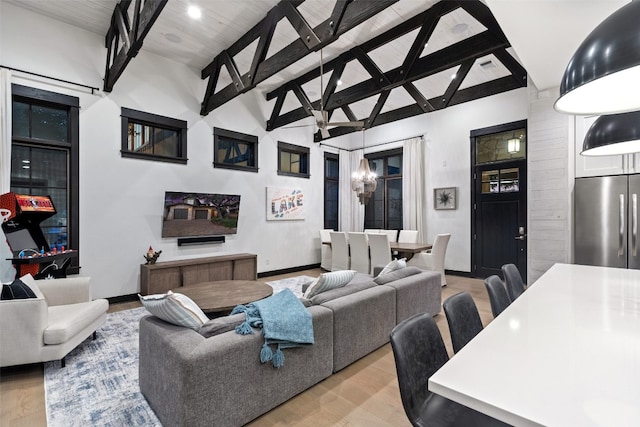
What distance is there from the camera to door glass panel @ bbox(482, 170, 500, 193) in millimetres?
5891

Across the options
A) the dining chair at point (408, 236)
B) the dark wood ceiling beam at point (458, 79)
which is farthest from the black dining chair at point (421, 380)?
the dining chair at point (408, 236)

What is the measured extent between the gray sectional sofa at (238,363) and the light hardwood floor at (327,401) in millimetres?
77

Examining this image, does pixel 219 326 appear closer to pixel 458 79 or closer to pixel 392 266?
pixel 392 266

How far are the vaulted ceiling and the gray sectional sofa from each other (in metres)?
2.76

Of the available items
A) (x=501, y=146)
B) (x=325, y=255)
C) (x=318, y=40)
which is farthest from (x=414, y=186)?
(x=318, y=40)

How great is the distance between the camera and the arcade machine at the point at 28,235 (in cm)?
322

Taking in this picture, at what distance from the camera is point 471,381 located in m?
0.90

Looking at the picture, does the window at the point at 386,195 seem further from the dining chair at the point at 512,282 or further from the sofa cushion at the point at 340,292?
the dining chair at the point at 512,282

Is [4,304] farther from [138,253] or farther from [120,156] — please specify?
[120,156]

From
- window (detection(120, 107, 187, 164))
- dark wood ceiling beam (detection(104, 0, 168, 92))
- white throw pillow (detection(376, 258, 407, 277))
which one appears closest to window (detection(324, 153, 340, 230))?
window (detection(120, 107, 187, 164))

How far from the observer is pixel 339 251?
649 cm

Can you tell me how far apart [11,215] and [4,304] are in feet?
4.48

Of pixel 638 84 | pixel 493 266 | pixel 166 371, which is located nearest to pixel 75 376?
pixel 166 371

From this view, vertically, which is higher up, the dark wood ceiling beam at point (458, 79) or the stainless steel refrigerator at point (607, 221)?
the dark wood ceiling beam at point (458, 79)
